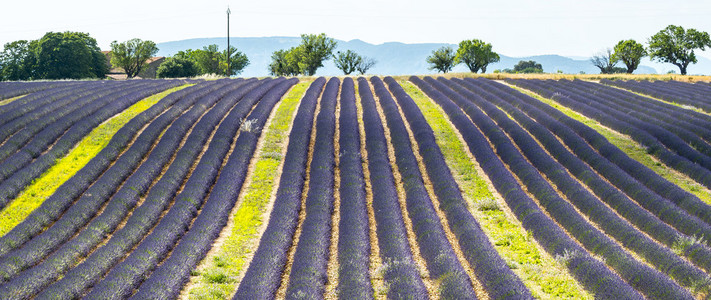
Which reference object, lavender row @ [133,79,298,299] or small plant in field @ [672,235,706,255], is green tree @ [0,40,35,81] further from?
small plant in field @ [672,235,706,255]

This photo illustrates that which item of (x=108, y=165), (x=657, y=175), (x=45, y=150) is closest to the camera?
(x=657, y=175)

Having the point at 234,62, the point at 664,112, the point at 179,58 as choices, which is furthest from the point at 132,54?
the point at 664,112

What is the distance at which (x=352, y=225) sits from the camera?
41.7 ft

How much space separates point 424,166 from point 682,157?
833 cm

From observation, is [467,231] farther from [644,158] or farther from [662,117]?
[662,117]

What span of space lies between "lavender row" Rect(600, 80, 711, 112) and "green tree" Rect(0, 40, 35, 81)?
5252cm

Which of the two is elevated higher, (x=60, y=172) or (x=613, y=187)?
(x=613, y=187)

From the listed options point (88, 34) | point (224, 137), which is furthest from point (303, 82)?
point (88, 34)

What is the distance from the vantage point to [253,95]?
29641mm

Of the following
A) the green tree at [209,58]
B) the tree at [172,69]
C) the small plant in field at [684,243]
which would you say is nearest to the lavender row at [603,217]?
the small plant in field at [684,243]

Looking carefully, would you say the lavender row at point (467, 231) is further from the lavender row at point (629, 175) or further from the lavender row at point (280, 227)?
the lavender row at point (629, 175)

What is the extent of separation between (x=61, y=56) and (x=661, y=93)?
170 feet

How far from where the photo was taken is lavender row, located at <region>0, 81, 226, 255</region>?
43.4 feet

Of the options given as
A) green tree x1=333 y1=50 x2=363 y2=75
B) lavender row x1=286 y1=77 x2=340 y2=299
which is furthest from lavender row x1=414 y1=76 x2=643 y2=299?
green tree x1=333 y1=50 x2=363 y2=75
